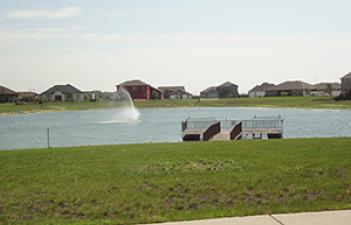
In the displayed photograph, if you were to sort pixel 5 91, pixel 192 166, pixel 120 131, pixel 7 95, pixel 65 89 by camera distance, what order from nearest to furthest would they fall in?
pixel 192 166 < pixel 120 131 < pixel 7 95 < pixel 5 91 < pixel 65 89

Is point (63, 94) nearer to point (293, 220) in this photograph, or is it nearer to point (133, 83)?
point (133, 83)

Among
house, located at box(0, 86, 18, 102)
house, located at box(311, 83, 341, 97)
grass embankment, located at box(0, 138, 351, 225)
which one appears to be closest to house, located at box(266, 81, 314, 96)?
house, located at box(311, 83, 341, 97)

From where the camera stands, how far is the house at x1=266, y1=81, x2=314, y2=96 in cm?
18050

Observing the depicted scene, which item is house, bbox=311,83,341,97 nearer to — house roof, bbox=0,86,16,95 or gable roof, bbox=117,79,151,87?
gable roof, bbox=117,79,151,87

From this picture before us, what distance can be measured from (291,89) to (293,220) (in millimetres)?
177819

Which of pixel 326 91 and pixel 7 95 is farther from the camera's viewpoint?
pixel 7 95

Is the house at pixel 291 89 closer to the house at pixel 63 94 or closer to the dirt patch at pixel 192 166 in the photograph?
the house at pixel 63 94

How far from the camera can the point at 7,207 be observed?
10.8 meters

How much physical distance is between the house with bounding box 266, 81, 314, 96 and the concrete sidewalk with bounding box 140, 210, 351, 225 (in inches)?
6847

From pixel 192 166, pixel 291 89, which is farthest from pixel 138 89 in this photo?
pixel 192 166

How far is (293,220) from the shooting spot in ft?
29.7

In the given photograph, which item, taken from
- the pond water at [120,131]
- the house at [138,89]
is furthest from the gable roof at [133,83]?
the pond water at [120,131]

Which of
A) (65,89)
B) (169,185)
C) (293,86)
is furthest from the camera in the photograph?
(65,89)

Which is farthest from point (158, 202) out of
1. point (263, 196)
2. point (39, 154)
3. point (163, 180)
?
point (39, 154)
